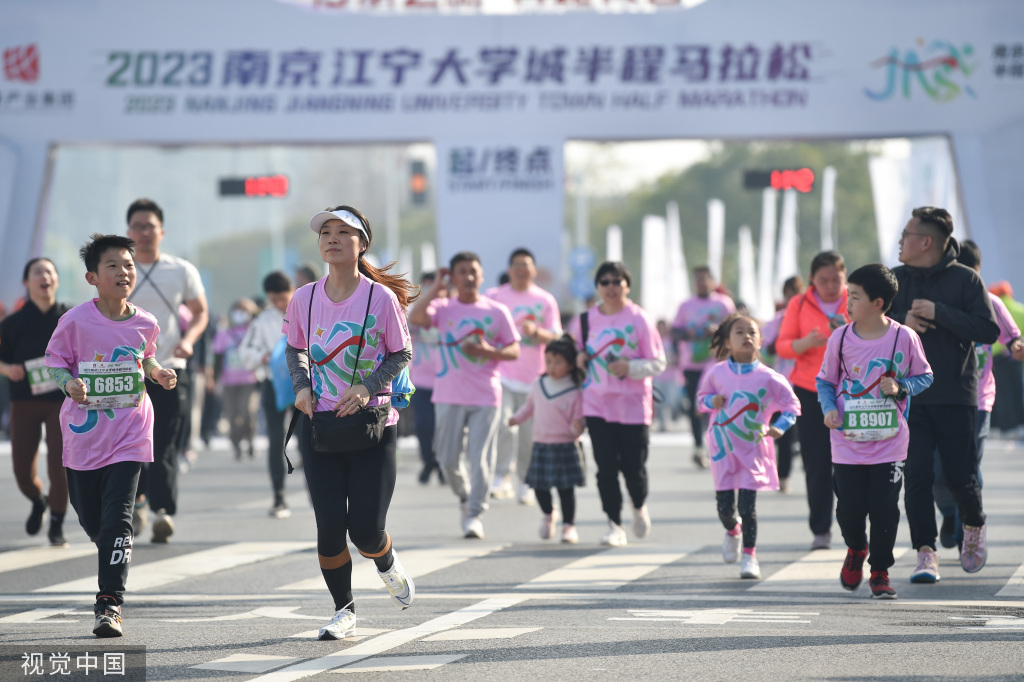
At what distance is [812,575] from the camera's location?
8891mm

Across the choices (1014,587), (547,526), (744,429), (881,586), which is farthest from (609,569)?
(1014,587)

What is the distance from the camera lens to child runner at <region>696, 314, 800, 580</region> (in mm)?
8953

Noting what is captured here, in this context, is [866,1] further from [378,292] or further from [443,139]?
[378,292]

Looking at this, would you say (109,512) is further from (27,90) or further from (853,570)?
(27,90)

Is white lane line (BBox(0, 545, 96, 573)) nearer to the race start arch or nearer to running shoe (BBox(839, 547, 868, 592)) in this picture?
running shoe (BBox(839, 547, 868, 592))

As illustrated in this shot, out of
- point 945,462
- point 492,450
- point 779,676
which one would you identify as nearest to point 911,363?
point 945,462

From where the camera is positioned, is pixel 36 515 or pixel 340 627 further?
pixel 36 515

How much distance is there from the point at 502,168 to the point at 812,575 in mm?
12111

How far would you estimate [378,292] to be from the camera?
268 inches

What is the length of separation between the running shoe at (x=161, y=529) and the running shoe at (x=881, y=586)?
5.24 metres

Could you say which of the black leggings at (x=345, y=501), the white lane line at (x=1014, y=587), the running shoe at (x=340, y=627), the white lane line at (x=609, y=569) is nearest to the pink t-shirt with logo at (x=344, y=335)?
the black leggings at (x=345, y=501)

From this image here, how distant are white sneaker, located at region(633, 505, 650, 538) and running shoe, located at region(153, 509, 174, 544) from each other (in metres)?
3.35

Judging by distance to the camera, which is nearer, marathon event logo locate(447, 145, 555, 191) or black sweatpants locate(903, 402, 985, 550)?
black sweatpants locate(903, 402, 985, 550)

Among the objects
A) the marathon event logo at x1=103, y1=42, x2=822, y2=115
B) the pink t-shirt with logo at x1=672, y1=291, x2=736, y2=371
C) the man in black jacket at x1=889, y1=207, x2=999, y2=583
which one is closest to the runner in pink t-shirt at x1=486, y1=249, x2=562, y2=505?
the pink t-shirt with logo at x1=672, y1=291, x2=736, y2=371
